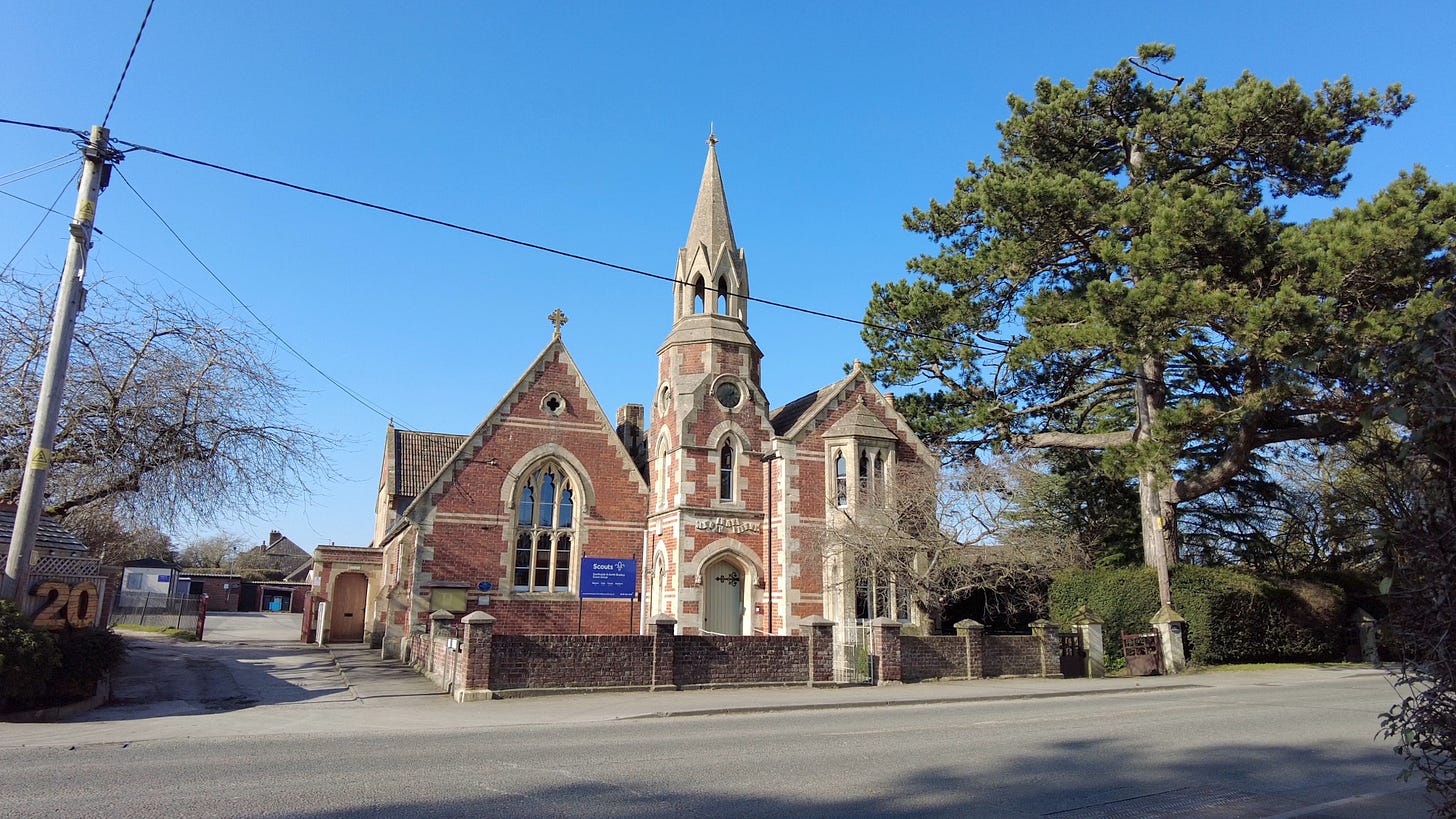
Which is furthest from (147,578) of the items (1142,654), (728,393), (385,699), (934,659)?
(1142,654)

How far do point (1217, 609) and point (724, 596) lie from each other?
13.9 m

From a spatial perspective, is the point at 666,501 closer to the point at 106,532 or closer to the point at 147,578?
the point at 106,532

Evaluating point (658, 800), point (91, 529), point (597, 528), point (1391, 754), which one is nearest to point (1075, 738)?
point (1391, 754)

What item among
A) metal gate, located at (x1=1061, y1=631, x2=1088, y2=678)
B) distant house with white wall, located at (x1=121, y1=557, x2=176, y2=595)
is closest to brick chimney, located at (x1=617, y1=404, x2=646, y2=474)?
metal gate, located at (x1=1061, y1=631, x2=1088, y2=678)

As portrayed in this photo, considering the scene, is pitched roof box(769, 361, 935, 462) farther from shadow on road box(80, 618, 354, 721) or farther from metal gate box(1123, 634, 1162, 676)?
shadow on road box(80, 618, 354, 721)

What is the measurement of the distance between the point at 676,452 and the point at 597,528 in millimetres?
3453

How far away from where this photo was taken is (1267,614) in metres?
26.1

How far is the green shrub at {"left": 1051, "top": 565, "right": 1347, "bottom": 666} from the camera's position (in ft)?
82.8

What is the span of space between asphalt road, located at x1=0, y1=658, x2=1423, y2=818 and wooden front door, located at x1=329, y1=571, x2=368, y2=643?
2066cm

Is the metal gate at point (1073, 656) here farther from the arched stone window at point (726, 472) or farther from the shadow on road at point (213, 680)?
the shadow on road at point (213, 680)

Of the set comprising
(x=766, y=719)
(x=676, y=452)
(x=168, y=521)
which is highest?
(x=676, y=452)

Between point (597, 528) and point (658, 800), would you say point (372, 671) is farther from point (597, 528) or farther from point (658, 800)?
point (658, 800)

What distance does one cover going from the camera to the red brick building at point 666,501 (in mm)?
25969

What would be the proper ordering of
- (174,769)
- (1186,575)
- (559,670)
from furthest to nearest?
(1186,575), (559,670), (174,769)
